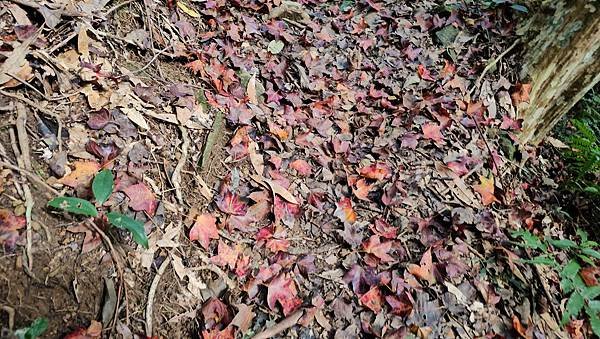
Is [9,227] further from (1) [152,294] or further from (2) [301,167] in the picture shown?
(2) [301,167]

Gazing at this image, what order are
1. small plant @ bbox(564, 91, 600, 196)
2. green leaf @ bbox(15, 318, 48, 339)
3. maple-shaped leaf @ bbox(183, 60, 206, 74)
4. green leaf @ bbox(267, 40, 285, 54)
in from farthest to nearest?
1. green leaf @ bbox(267, 40, 285, 54)
2. small plant @ bbox(564, 91, 600, 196)
3. maple-shaped leaf @ bbox(183, 60, 206, 74)
4. green leaf @ bbox(15, 318, 48, 339)

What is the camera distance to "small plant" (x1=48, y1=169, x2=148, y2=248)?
1.90 meters

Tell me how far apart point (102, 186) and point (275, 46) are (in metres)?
2.19

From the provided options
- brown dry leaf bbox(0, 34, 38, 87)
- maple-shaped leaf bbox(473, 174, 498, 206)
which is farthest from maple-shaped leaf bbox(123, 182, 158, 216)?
maple-shaped leaf bbox(473, 174, 498, 206)

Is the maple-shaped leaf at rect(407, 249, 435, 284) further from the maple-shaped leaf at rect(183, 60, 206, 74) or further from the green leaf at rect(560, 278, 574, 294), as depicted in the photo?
the maple-shaped leaf at rect(183, 60, 206, 74)

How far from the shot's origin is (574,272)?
257cm

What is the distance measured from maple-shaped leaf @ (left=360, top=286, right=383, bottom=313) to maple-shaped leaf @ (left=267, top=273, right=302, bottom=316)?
14.8 inches

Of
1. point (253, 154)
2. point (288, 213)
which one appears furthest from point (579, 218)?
point (253, 154)

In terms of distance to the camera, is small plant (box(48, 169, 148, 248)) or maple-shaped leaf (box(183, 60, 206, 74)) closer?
small plant (box(48, 169, 148, 248))

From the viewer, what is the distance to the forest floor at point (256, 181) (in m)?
2.02

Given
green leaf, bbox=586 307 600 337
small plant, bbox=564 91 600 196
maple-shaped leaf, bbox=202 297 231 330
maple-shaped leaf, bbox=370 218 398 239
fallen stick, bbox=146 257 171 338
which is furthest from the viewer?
small plant, bbox=564 91 600 196

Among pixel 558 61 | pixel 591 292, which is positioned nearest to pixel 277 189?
pixel 591 292

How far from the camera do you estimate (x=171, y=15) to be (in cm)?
332

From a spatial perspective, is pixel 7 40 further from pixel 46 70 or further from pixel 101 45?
pixel 101 45
